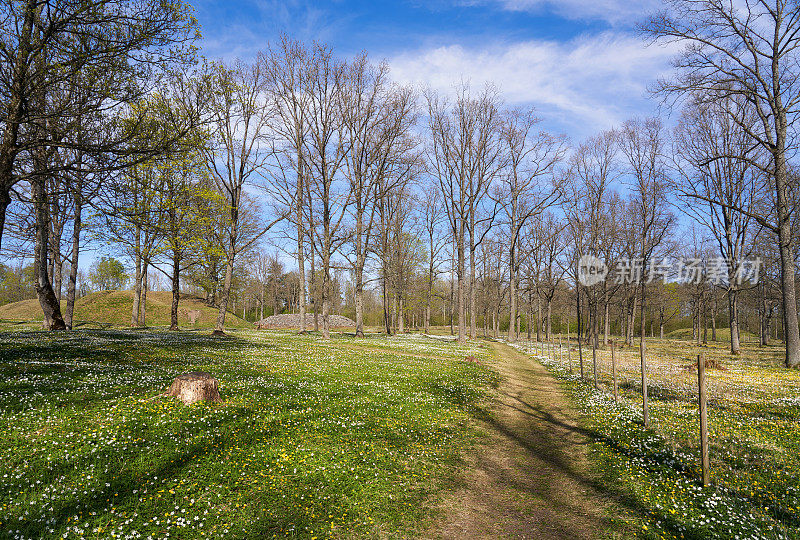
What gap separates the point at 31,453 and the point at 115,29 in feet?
40.6

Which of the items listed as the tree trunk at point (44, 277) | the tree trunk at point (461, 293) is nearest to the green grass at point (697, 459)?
the tree trunk at point (461, 293)

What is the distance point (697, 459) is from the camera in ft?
25.6

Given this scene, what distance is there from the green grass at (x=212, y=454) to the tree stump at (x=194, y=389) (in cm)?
31

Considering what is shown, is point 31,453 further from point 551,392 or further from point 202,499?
point 551,392

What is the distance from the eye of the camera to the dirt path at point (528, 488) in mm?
5973

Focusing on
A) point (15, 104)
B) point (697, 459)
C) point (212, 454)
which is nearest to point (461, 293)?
point (697, 459)

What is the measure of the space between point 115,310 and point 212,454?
183 feet

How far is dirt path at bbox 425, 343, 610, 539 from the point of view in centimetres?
597

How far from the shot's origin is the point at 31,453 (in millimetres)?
6066

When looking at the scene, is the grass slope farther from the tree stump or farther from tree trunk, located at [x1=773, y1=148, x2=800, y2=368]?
tree trunk, located at [x1=773, y1=148, x2=800, y2=368]

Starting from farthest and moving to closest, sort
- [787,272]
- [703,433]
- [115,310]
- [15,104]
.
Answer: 1. [115,310]
2. [787,272]
3. [15,104]
4. [703,433]

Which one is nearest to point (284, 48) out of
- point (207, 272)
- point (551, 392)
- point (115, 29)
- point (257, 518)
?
point (115, 29)

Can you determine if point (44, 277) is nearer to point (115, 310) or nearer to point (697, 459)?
point (697, 459)

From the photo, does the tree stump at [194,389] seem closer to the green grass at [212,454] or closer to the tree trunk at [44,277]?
the green grass at [212,454]
